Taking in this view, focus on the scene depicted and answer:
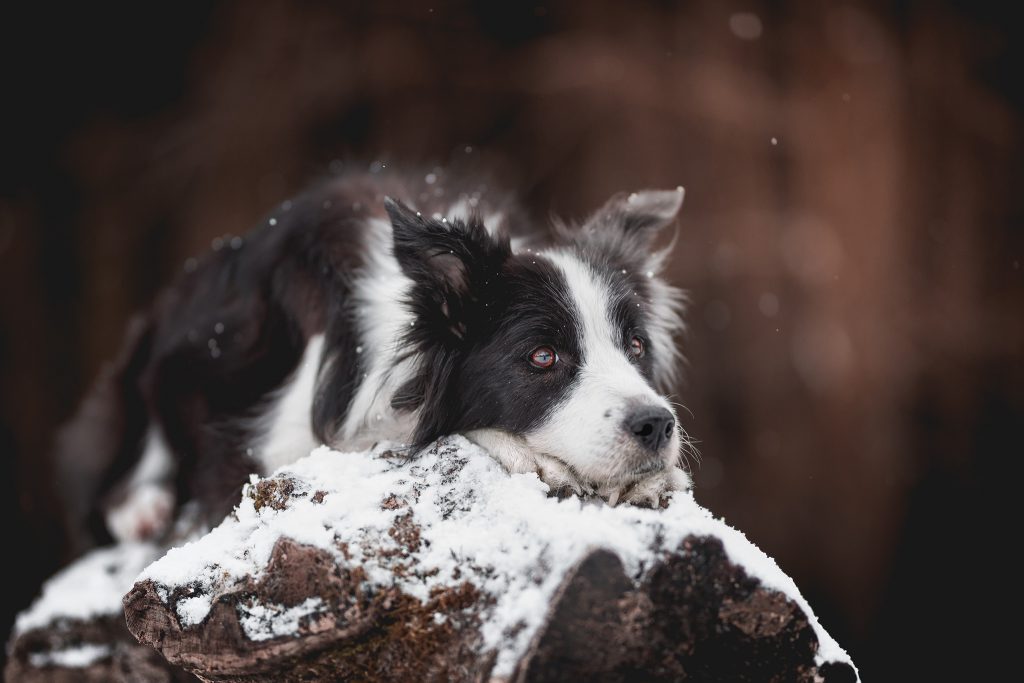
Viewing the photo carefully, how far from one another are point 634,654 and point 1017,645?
681 cm

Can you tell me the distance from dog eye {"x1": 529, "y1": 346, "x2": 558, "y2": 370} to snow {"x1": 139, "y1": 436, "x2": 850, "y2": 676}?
0.40 m

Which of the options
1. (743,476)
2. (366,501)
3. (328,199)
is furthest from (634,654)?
(743,476)

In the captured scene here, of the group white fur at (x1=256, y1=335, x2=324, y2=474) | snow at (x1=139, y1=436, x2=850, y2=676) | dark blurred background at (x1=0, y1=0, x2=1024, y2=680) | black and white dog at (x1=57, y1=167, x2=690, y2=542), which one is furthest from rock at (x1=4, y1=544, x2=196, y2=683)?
dark blurred background at (x1=0, y1=0, x2=1024, y2=680)

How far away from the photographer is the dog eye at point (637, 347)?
2.98 m

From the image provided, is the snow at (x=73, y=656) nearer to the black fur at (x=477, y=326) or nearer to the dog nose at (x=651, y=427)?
the black fur at (x=477, y=326)

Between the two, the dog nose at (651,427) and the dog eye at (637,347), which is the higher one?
the dog nose at (651,427)

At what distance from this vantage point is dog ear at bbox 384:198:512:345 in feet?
9.02

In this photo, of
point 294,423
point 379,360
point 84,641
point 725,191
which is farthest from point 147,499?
point 725,191

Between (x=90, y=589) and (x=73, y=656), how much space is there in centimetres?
25

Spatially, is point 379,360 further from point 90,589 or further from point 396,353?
point 90,589

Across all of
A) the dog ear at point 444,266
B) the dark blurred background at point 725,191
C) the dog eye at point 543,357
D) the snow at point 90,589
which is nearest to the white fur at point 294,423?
the dog ear at point 444,266

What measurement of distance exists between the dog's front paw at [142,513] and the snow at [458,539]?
1747 mm

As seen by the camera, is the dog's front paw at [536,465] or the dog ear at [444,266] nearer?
the dog's front paw at [536,465]

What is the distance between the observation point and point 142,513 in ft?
13.3
